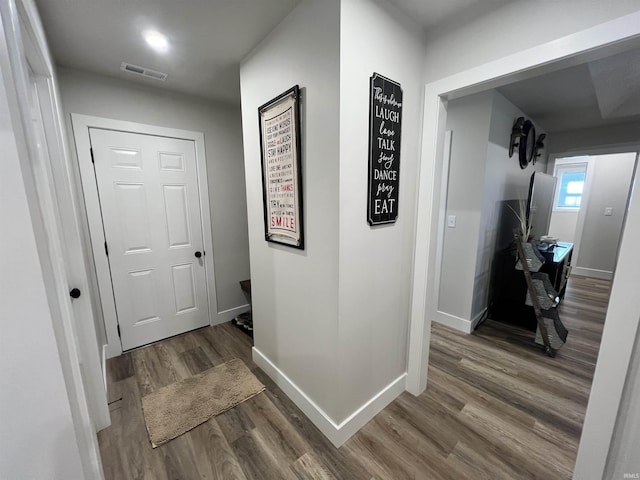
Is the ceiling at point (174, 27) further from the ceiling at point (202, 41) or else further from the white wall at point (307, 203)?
the white wall at point (307, 203)

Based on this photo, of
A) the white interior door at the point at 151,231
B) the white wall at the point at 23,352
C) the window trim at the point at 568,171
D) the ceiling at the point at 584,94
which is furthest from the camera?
the window trim at the point at 568,171

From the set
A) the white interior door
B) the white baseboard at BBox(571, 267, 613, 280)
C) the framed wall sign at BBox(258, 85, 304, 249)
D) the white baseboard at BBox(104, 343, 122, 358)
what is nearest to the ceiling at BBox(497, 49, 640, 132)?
the framed wall sign at BBox(258, 85, 304, 249)

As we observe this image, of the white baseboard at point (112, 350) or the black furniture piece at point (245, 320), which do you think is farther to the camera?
the black furniture piece at point (245, 320)

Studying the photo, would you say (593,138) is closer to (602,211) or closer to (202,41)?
(602,211)

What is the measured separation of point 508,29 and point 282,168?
1.39 meters

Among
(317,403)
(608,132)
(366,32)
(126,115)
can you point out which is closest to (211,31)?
(366,32)

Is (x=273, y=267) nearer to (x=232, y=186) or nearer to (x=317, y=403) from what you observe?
(x=317, y=403)

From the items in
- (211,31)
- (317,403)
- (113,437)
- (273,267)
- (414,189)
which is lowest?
(113,437)

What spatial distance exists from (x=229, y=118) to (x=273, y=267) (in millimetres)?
Result: 1912

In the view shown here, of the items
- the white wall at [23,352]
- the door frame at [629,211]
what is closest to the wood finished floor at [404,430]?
the door frame at [629,211]

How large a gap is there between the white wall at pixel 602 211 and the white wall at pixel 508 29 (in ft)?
16.5

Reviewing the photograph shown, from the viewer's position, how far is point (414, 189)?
1.74 meters

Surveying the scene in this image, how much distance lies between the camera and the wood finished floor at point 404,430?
4.59 ft

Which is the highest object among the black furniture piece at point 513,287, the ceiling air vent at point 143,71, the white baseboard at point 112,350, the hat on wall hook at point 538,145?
the ceiling air vent at point 143,71
